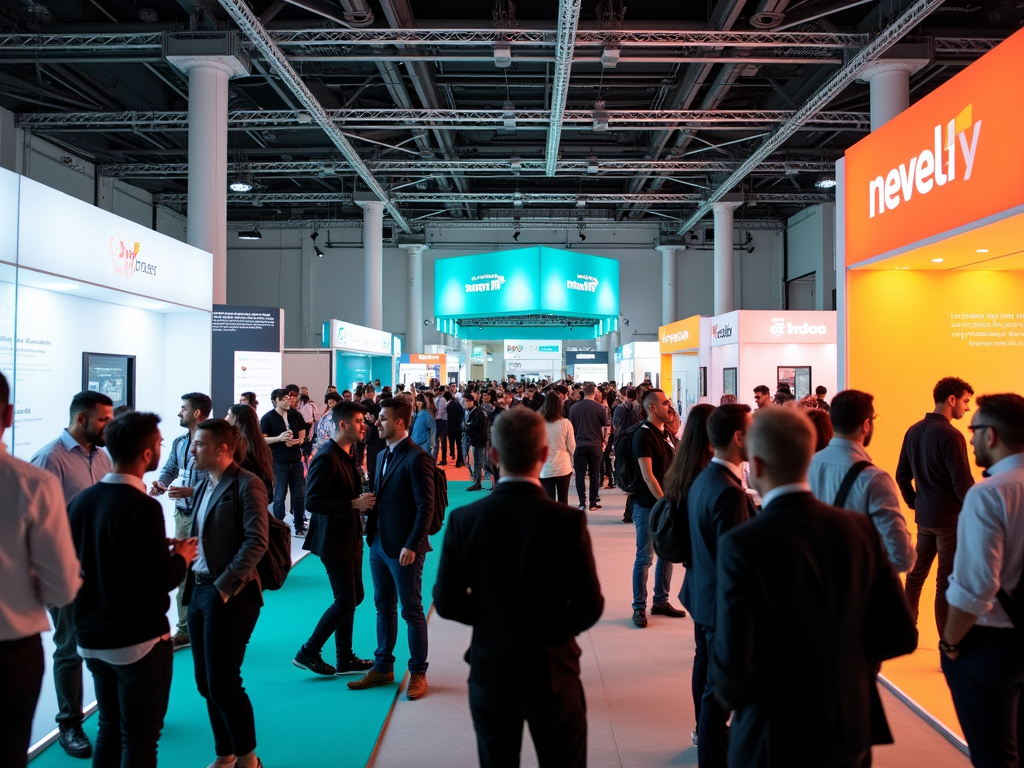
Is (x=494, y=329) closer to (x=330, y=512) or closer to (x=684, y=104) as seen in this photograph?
(x=684, y=104)

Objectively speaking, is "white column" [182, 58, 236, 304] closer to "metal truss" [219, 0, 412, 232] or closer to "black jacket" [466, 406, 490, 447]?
"metal truss" [219, 0, 412, 232]

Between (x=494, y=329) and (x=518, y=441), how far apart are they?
16.6 metres

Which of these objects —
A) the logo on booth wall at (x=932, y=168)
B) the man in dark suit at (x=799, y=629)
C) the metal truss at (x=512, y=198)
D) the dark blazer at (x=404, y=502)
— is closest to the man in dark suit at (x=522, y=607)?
the man in dark suit at (x=799, y=629)

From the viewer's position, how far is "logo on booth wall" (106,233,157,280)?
5.48 meters

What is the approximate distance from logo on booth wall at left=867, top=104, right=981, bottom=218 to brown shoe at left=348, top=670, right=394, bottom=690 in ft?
12.4

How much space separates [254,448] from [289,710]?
1.30 meters

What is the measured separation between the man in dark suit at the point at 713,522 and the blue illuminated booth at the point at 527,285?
8.56 m

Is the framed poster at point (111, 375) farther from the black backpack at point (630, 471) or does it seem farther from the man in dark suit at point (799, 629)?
the man in dark suit at point (799, 629)

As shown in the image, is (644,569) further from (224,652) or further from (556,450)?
(224,652)

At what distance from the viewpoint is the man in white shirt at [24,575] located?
187 cm

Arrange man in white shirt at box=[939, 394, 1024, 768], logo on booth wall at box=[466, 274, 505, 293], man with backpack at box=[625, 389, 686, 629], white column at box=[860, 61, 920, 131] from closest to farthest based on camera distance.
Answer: man in white shirt at box=[939, 394, 1024, 768], man with backpack at box=[625, 389, 686, 629], white column at box=[860, 61, 920, 131], logo on booth wall at box=[466, 274, 505, 293]

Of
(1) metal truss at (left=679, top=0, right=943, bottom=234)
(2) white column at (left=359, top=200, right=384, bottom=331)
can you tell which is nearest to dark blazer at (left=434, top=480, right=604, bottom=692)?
(1) metal truss at (left=679, top=0, right=943, bottom=234)

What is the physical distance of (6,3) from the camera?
10.6m

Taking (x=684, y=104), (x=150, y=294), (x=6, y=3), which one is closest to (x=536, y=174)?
(x=684, y=104)
